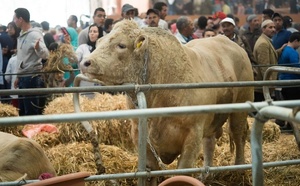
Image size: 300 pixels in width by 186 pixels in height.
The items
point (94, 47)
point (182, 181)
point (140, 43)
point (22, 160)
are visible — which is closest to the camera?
point (182, 181)

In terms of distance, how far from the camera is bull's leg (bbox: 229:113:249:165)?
28.2 ft

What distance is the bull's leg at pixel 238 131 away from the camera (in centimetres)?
859

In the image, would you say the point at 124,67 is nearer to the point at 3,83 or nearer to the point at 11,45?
the point at 3,83

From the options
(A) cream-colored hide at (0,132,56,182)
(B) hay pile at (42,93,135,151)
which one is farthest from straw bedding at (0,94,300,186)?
(A) cream-colored hide at (0,132,56,182)

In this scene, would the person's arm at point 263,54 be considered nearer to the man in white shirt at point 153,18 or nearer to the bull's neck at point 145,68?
the man in white shirt at point 153,18

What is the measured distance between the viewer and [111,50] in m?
6.73

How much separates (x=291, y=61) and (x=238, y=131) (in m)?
3.82

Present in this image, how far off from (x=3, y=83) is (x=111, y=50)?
6263 millimetres

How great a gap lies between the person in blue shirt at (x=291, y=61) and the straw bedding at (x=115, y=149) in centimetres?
103

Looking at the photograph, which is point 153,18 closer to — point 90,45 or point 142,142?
point 90,45

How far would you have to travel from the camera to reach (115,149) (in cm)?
860

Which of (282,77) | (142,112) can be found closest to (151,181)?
(142,112)

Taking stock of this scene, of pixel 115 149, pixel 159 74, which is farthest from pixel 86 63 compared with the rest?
pixel 115 149

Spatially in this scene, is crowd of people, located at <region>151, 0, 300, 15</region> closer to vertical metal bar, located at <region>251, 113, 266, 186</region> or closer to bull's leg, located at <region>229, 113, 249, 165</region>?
bull's leg, located at <region>229, 113, 249, 165</region>
